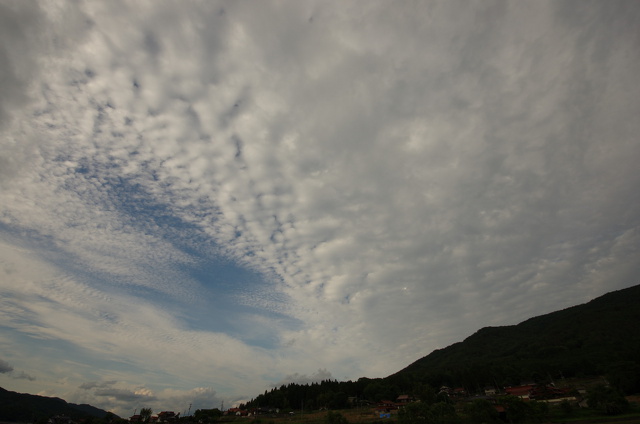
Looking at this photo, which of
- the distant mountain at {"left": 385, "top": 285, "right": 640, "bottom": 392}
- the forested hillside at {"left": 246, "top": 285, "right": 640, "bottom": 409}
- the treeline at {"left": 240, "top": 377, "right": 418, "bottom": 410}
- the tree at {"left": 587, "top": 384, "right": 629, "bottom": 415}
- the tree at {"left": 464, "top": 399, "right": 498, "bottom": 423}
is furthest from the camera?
the treeline at {"left": 240, "top": 377, "right": 418, "bottom": 410}

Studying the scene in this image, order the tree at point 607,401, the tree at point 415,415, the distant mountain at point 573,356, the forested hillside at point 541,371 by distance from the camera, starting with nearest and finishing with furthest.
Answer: the tree at point 607,401, the tree at point 415,415, the forested hillside at point 541,371, the distant mountain at point 573,356

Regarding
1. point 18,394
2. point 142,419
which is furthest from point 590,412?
point 18,394

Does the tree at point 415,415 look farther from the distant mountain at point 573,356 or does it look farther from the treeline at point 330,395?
the treeline at point 330,395

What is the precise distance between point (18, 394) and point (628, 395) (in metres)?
301

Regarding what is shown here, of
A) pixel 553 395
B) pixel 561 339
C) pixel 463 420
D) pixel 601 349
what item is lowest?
pixel 463 420

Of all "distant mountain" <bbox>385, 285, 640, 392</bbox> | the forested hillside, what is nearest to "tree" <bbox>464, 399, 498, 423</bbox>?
the forested hillside

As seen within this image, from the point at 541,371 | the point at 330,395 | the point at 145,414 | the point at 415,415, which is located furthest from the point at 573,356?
the point at 145,414

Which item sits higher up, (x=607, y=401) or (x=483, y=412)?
(x=607, y=401)

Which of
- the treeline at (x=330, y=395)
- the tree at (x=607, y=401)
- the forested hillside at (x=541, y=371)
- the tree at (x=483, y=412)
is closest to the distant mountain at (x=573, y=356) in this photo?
the forested hillside at (x=541, y=371)

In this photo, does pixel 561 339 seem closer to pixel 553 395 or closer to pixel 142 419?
pixel 553 395

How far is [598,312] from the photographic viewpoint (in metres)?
184

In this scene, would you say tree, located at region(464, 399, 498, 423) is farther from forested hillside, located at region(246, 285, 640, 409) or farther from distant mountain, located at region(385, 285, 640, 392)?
distant mountain, located at region(385, 285, 640, 392)

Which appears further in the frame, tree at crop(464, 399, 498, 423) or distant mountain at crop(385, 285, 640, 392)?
distant mountain at crop(385, 285, 640, 392)

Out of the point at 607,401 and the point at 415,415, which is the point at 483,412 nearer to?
the point at 415,415
